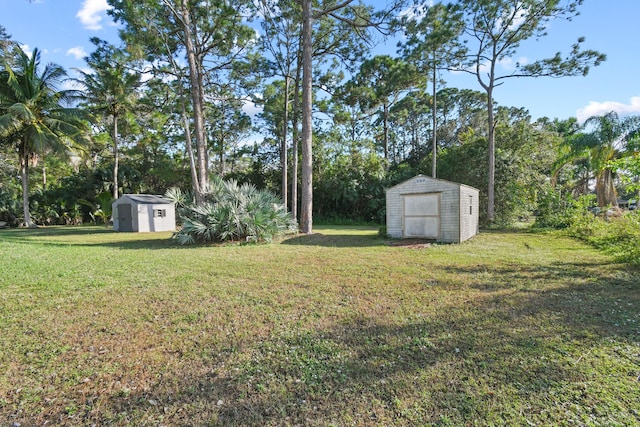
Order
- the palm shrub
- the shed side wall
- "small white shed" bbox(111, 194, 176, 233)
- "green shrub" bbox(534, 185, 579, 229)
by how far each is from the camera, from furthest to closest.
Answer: "small white shed" bbox(111, 194, 176, 233) → "green shrub" bbox(534, 185, 579, 229) → the shed side wall → the palm shrub

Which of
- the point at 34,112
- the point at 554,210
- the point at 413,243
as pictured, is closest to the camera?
the point at 413,243

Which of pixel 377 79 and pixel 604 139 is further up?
pixel 377 79

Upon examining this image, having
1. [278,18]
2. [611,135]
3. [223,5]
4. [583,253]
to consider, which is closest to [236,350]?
[583,253]

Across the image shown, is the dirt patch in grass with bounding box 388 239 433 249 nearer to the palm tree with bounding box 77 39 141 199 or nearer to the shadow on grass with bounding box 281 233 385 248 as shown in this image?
the shadow on grass with bounding box 281 233 385 248

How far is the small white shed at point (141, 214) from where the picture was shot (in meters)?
15.5

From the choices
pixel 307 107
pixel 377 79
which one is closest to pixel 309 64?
pixel 307 107

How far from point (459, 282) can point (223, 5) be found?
14551mm

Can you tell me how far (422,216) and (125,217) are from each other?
49.6 feet

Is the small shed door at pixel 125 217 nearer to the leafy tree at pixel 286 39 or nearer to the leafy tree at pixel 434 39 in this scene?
the leafy tree at pixel 286 39

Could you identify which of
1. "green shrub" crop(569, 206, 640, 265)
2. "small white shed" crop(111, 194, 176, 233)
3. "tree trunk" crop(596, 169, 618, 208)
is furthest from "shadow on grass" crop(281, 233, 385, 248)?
"tree trunk" crop(596, 169, 618, 208)

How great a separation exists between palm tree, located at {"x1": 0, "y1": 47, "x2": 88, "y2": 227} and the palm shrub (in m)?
11.0

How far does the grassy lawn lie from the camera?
76.4 inches

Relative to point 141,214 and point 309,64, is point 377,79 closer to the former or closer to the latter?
point 309,64

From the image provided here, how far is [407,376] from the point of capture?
7.46 feet
